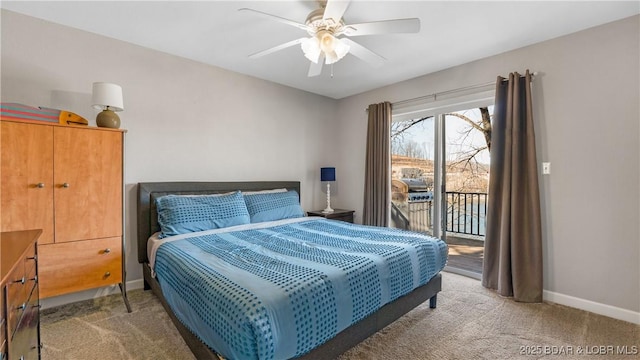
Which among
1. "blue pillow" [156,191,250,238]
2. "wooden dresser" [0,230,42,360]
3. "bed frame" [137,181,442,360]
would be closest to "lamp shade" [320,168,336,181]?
"bed frame" [137,181,442,360]

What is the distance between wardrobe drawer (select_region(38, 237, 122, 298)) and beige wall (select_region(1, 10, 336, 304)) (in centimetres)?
56

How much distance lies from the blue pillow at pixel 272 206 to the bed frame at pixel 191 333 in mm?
372

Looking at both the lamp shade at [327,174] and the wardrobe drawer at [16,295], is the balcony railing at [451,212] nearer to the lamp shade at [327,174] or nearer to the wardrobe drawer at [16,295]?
the lamp shade at [327,174]

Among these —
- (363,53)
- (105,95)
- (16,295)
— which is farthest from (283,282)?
(105,95)

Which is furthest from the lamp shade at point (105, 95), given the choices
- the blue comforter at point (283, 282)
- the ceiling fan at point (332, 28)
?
the ceiling fan at point (332, 28)

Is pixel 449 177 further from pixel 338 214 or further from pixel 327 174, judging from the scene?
pixel 327 174

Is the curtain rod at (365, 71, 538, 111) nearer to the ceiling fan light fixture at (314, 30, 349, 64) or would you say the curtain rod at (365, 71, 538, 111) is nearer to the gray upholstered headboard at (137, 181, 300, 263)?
the ceiling fan light fixture at (314, 30, 349, 64)

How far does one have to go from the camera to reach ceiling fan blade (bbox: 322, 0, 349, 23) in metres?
1.77

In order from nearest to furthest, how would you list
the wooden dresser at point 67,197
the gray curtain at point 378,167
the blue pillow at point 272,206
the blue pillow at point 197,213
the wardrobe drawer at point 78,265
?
1. the wooden dresser at point 67,197
2. the wardrobe drawer at point 78,265
3. the blue pillow at point 197,213
4. the blue pillow at point 272,206
5. the gray curtain at point 378,167

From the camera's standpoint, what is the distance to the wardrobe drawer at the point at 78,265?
6.97 ft

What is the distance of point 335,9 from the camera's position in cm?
183

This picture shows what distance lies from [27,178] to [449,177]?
4087 mm

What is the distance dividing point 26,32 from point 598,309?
533 centimetres

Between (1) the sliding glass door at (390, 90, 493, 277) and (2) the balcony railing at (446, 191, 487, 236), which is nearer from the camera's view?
(1) the sliding glass door at (390, 90, 493, 277)
